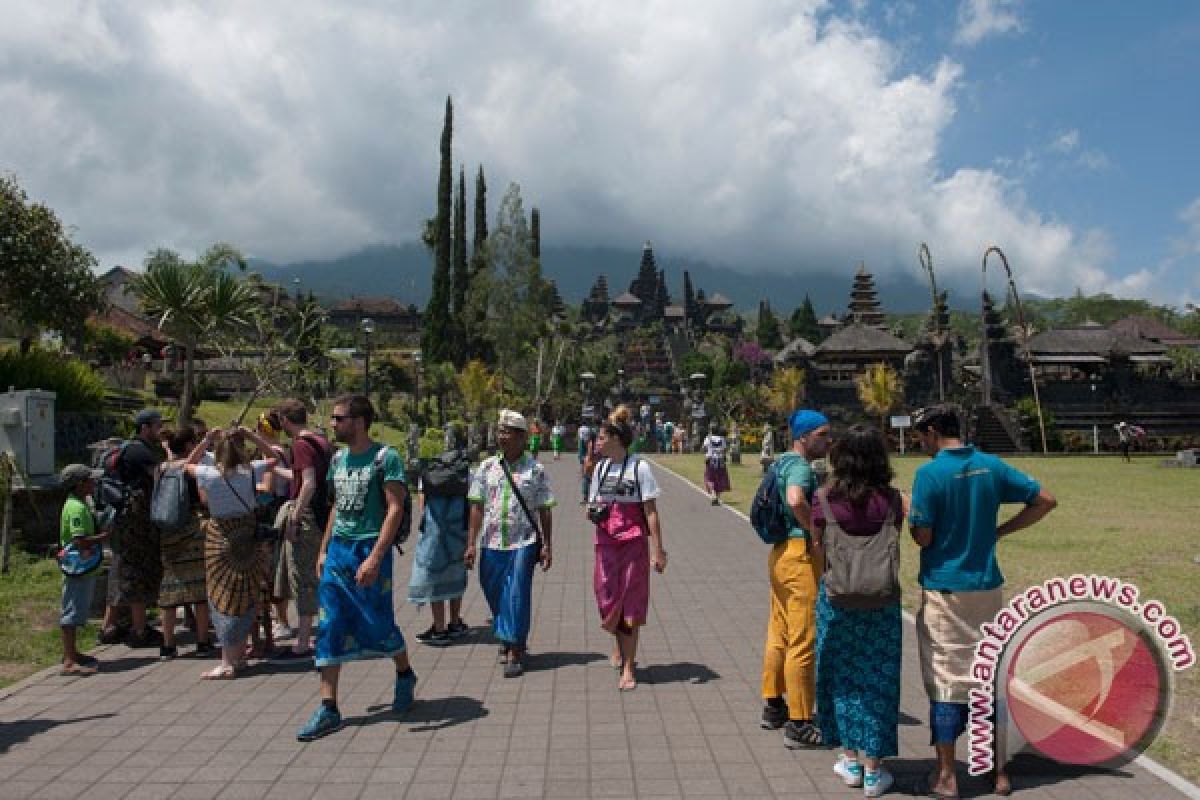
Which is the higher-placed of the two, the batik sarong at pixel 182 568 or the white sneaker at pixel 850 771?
the batik sarong at pixel 182 568

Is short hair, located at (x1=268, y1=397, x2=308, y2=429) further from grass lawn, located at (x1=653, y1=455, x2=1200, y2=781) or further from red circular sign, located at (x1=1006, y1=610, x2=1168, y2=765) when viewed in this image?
grass lawn, located at (x1=653, y1=455, x2=1200, y2=781)

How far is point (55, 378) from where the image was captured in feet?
52.4

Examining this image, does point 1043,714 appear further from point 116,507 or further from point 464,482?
point 116,507

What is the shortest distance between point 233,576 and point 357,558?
141 cm

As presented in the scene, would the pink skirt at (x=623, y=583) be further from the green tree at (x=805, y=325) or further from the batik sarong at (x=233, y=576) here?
the green tree at (x=805, y=325)

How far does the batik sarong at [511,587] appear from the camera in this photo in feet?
17.9

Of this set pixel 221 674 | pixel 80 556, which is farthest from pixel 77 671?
pixel 221 674

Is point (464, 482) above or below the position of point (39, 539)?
above

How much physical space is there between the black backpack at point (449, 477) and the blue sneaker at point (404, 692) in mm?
1803

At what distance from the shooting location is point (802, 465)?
423 centimetres

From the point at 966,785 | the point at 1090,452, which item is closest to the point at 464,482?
the point at 966,785

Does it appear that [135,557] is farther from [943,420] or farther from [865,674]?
[943,420]

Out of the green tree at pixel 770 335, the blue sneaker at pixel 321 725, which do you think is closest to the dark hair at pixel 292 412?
the blue sneaker at pixel 321 725

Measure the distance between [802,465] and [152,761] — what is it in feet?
11.4
